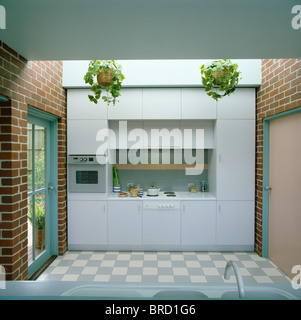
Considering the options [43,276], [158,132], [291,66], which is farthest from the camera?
[158,132]

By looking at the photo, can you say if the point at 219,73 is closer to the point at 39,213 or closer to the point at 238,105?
the point at 238,105

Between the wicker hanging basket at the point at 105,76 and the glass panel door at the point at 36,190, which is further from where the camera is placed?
the glass panel door at the point at 36,190

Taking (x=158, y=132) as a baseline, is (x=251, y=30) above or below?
above

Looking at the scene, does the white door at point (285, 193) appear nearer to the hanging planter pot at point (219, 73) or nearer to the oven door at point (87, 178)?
the hanging planter pot at point (219, 73)

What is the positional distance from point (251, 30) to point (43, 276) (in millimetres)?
3383

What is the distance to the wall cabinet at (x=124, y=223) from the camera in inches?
145

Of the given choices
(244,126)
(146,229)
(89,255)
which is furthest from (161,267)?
(244,126)

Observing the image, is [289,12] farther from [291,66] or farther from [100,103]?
[100,103]

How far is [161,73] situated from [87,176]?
6.21ft

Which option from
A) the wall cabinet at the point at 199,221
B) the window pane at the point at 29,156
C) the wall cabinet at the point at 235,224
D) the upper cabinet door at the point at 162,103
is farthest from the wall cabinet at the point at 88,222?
the wall cabinet at the point at 235,224

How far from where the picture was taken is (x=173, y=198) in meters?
3.68

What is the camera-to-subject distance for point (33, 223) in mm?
3047

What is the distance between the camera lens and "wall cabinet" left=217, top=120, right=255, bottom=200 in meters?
3.68
